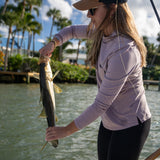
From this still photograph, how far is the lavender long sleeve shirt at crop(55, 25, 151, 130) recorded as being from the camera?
131cm

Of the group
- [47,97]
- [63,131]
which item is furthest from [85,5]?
[63,131]

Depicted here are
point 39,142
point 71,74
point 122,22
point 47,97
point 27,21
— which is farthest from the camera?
point 27,21

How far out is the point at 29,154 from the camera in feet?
15.9

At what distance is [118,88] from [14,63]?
2733cm

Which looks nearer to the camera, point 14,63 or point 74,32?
point 74,32

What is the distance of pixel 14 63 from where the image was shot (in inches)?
1067

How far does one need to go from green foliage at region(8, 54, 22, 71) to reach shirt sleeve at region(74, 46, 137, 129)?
87.4 feet

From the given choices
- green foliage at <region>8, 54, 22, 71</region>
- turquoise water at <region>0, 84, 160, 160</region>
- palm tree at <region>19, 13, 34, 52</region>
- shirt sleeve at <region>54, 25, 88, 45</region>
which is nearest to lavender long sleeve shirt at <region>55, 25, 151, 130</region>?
shirt sleeve at <region>54, 25, 88, 45</region>

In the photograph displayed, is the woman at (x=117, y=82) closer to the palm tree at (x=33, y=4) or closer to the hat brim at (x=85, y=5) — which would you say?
the hat brim at (x=85, y=5)

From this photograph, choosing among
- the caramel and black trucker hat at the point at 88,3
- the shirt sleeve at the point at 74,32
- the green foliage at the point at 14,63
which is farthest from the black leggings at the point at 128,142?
the green foliage at the point at 14,63

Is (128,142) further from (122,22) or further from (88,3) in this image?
(88,3)

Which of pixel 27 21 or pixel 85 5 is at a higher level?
pixel 27 21

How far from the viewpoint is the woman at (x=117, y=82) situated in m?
1.33

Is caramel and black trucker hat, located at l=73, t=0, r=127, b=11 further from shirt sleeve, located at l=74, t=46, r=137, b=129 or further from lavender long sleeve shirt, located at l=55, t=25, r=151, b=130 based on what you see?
shirt sleeve, located at l=74, t=46, r=137, b=129
